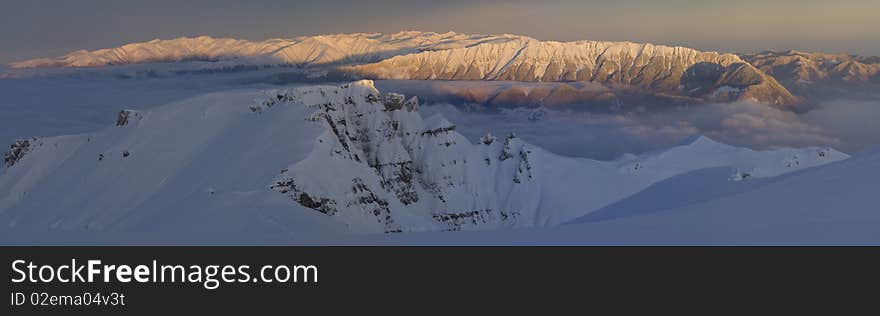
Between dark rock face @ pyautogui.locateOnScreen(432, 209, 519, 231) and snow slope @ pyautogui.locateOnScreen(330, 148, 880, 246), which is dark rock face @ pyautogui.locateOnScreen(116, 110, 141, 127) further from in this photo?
snow slope @ pyautogui.locateOnScreen(330, 148, 880, 246)

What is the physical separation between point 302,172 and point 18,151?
81199 millimetres

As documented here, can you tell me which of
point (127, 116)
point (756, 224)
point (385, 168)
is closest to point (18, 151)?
point (127, 116)

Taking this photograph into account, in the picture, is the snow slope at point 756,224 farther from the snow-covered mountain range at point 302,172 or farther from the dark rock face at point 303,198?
the dark rock face at point 303,198

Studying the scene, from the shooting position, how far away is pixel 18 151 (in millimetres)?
141875

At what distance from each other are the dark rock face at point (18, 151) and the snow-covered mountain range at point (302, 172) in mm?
289

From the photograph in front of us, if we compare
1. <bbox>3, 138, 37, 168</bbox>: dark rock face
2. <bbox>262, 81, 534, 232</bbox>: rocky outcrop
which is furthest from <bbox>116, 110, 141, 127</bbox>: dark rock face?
<bbox>3, 138, 37, 168</bbox>: dark rock face

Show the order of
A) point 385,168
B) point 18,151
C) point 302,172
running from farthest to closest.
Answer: point 385,168 → point 18,151 → point 302,172

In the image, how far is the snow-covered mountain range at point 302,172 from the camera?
273 feet

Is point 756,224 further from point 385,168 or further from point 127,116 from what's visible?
point 385,168
